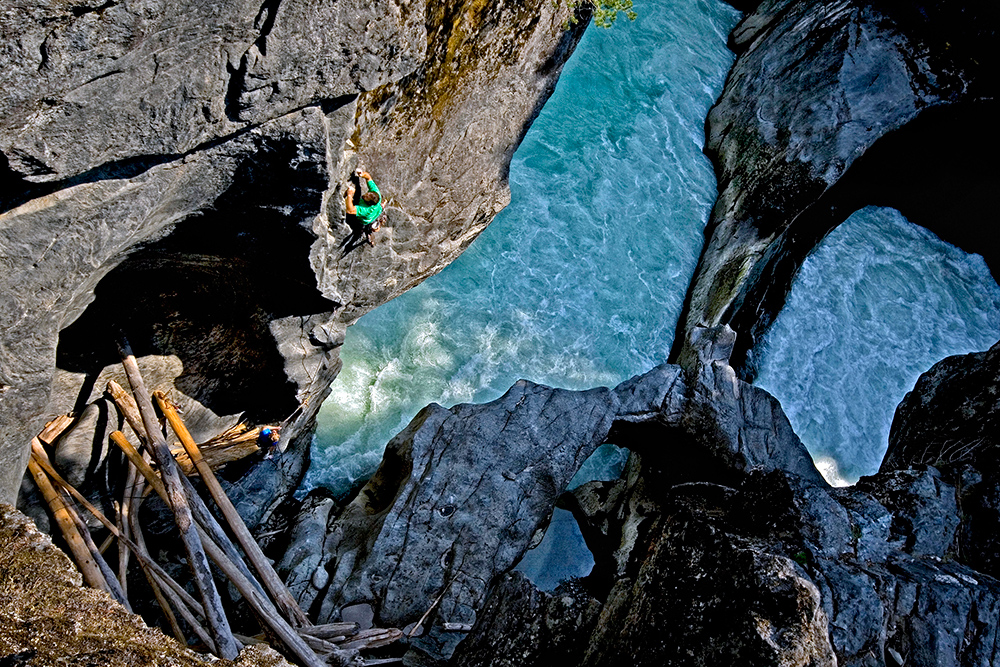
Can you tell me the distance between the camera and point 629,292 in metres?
15.3

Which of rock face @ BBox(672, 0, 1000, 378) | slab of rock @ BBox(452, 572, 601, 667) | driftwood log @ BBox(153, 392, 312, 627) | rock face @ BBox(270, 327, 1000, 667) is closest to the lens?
rock face @ BBox(270, 327, 1000, 667)

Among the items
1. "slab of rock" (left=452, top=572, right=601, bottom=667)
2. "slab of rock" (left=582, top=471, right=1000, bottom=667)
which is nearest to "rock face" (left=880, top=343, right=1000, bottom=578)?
"slab of rock" (left=582, top=471, right=1000, bottom=667)

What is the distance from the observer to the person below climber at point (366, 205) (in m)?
8.60

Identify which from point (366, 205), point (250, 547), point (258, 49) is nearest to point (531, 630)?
point (250, 547)

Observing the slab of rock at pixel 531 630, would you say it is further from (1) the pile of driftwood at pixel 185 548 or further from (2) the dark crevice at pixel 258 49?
(2) the dark crevice at pixel 258 49

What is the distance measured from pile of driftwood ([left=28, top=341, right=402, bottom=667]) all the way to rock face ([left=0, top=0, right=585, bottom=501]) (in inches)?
26.7

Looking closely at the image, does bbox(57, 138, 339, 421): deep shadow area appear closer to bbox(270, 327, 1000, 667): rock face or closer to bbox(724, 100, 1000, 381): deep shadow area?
bbox(270, 327, 1000, 667): rock face

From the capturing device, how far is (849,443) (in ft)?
50.6

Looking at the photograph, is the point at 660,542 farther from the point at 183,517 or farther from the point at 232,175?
the point at 232,175

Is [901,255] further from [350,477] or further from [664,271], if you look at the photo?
[350,477]

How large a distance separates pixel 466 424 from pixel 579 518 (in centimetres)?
316

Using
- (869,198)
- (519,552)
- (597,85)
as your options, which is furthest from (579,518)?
(869,198)

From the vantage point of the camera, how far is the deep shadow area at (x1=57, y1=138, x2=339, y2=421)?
7149mm

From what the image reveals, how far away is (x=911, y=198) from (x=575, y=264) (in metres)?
10.1
